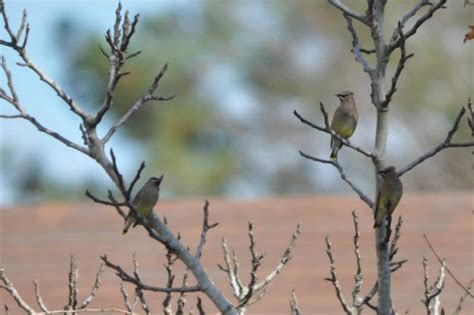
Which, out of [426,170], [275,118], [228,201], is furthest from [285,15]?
[228,201]

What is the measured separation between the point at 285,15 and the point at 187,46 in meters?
3.12

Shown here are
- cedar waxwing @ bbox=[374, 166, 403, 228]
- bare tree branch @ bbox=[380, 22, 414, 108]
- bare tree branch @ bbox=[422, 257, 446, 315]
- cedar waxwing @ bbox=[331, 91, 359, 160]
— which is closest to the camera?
bare tree branch @ bbox=[380, 22, 414, 108]

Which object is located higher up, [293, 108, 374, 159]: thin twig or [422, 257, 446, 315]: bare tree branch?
[293, 108, 374, 159]: thin twig

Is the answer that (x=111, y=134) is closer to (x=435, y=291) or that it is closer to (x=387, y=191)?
(x=387, y=191)

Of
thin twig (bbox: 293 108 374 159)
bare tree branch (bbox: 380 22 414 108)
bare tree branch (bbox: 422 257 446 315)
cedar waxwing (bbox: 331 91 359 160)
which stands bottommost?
bare tree branch (bbox: 422 257 446 315)

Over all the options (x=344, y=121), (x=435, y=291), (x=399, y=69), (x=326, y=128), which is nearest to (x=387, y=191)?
(x=326, y=128)

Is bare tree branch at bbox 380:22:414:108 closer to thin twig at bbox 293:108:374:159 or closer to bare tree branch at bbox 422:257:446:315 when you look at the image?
thin twig at bbox 293:108:374:159

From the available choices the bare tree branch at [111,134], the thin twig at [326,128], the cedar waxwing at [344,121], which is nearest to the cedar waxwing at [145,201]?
the bare tree branch at [111,134]

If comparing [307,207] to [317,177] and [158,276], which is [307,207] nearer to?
[158,276]

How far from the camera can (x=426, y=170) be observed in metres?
28.6

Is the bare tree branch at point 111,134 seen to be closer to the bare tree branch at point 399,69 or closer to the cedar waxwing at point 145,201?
the cedar waxwing at point 145,201

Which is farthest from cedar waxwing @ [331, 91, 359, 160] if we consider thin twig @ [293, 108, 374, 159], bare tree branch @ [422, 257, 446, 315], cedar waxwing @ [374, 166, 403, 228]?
cedar waxwing @ [374, 166, 403, 228]

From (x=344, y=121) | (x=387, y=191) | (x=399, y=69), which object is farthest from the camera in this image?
(x=344, y=121)

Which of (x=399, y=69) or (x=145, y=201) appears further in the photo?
(x=145, y=201)
